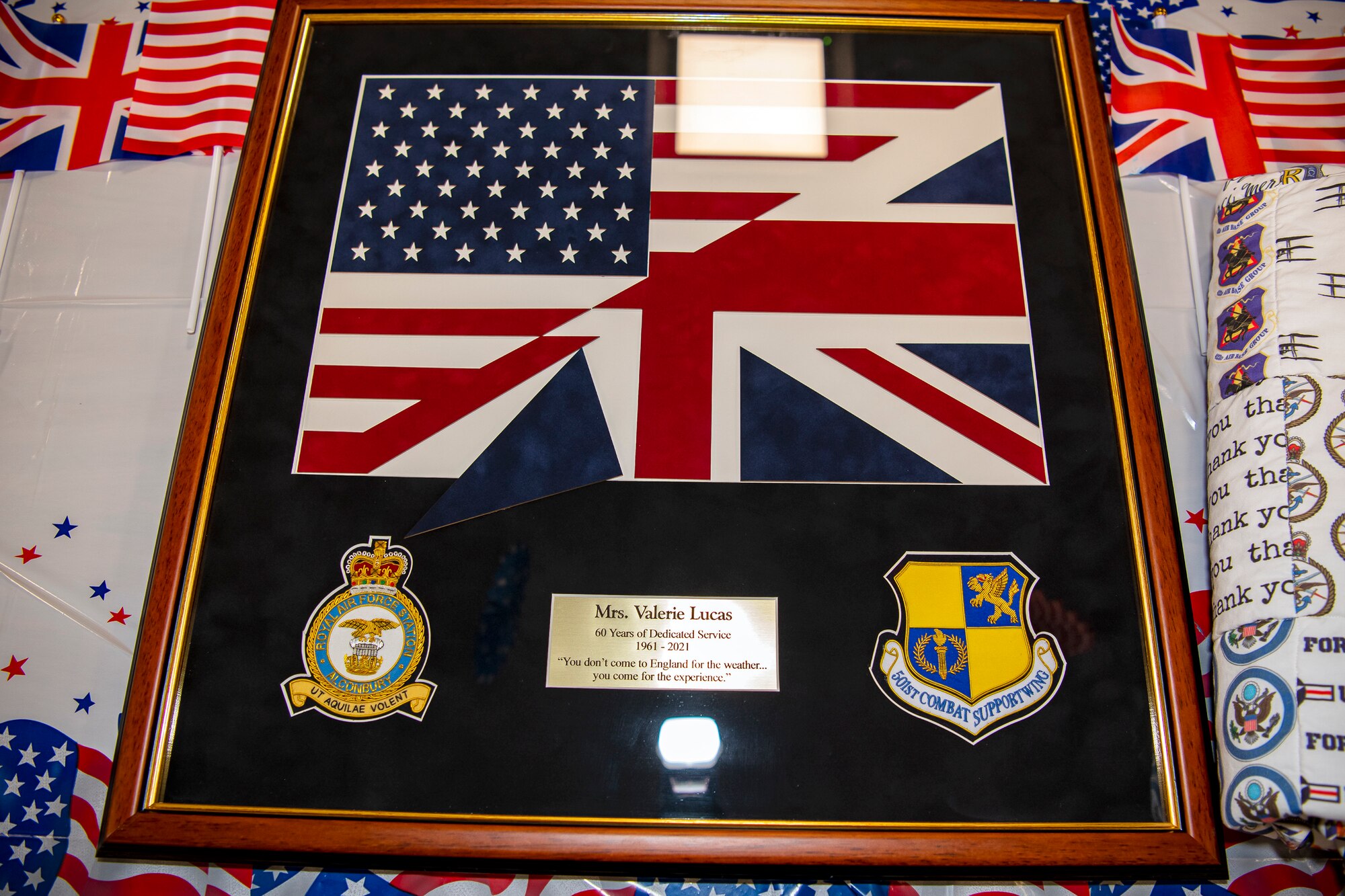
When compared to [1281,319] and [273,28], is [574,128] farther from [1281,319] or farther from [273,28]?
[1281,319]

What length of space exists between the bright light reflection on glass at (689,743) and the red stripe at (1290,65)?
1.95 m

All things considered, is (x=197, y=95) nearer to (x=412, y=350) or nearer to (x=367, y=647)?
(x=412, y=350)

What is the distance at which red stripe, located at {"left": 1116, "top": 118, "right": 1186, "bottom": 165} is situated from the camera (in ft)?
6.21

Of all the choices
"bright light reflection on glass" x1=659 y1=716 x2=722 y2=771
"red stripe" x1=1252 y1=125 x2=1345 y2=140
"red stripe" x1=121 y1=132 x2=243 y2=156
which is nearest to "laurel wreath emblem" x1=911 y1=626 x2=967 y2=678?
"bright light reflection on glass" x1=659 y1=716 x2=722 y2=771

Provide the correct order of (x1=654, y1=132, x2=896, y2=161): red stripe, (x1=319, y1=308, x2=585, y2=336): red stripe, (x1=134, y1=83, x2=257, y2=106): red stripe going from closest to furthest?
1. (x1=319, y1=308, x2=585, y2=336): red stripe
2. (x1=654, y1=132, x2=896, y2=161): red stripe
3. (x1=134, y1=83, x2=257, y2=106): red stripe

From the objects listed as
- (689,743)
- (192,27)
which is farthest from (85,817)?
(192,27)

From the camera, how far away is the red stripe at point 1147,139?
74.5 inches

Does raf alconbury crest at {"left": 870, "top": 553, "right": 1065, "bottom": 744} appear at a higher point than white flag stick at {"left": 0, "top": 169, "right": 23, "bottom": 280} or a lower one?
lower

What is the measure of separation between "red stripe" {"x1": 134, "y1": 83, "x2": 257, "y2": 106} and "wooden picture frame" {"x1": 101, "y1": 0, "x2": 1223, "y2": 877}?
0.17 metres

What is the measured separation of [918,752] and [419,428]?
3.63 feet

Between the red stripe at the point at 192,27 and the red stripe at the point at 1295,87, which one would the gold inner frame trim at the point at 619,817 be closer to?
the red stripe at the point at 192,27

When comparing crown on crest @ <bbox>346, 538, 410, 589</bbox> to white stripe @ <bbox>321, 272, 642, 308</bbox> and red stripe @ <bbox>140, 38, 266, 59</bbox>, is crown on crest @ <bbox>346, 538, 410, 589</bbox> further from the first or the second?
red stripe @ <bbox>140, 38, 266, 59</bbox>

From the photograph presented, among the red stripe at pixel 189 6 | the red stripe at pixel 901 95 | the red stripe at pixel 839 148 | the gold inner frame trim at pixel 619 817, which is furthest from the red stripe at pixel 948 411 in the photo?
the red stripe at pixel 189 6

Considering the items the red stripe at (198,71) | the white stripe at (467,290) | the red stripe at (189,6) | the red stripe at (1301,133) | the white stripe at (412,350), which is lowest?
the white stripe at (412,350)
